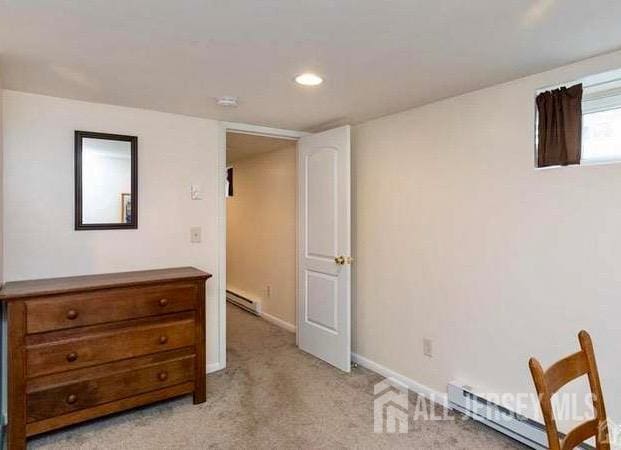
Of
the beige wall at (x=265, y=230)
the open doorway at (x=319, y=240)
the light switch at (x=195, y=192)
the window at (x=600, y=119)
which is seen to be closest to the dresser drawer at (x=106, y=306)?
the open doorway at (x=319, y=240)

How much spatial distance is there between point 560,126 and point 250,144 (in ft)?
9.66

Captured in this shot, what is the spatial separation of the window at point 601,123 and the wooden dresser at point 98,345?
7.86 ft

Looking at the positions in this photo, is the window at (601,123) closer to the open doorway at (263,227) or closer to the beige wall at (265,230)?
the open doorway at (263,227)

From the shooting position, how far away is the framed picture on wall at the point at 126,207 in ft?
9.17

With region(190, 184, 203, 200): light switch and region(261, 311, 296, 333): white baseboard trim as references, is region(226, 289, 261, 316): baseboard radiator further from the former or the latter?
region(190, 184, 203, 200): light switch

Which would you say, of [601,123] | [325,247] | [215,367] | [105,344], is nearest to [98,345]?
Result: [105,344]

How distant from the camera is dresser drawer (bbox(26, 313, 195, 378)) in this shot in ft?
7.10

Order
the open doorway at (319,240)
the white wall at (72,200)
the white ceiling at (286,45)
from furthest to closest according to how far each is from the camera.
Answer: the open doorway at (319,240)
the white wall at (72,200)
the white ceiling at (286,45)

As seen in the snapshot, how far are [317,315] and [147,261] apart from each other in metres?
1.53

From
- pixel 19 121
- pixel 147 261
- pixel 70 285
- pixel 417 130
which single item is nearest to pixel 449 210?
pixel 417 130

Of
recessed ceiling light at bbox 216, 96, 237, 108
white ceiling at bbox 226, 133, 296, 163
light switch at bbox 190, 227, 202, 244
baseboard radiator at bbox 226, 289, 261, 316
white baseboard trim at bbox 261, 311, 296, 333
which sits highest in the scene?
white ceiling at bbox 226, 133, 296, 163

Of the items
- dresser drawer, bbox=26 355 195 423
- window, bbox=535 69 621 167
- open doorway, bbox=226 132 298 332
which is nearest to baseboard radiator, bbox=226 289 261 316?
open doorway, bbox=226 132 298 332

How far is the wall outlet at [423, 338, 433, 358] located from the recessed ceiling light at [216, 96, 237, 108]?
2.15 metres

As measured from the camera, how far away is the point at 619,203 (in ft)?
6.07
